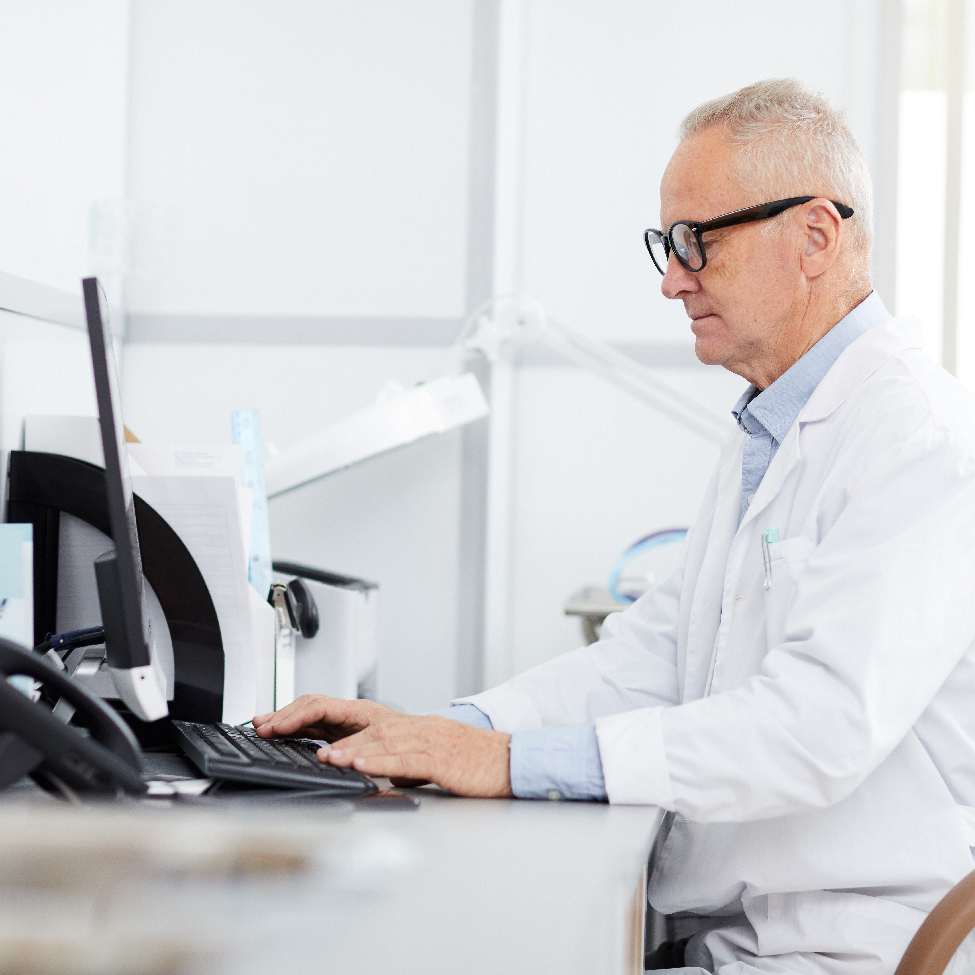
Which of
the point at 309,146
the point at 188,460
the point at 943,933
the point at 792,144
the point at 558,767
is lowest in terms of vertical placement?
the point at 943,933

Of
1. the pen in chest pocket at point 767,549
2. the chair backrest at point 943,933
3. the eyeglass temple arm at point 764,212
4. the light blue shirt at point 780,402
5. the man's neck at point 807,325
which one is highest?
the eyeglass temple arm at point 764,212

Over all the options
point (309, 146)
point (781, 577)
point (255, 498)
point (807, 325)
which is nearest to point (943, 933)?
point (781, 577)

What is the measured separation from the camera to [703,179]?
3.55 ft

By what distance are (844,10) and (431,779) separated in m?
1.99

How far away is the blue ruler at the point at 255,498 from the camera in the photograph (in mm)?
1349

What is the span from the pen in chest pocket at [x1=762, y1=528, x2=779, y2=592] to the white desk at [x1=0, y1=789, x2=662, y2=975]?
42 centimetres

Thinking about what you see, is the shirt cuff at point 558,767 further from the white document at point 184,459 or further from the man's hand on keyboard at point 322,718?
the white document at point 184,459

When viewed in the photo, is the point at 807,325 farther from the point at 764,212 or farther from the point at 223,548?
the point at 223,548

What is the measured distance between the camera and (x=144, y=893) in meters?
0.54

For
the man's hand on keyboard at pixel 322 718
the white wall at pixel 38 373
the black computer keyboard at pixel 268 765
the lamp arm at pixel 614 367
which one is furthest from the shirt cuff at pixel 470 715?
the lamp arm at pixel 614 367

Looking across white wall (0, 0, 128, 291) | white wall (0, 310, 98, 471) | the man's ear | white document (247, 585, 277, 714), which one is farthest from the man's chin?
white wall (0, 0, 128, 291)

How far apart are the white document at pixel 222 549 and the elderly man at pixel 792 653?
14cm

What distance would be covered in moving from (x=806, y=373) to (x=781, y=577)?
0.85 ft

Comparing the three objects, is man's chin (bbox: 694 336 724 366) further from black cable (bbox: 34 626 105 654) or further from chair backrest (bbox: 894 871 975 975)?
black cable (bbox: 34 626 105 654)
